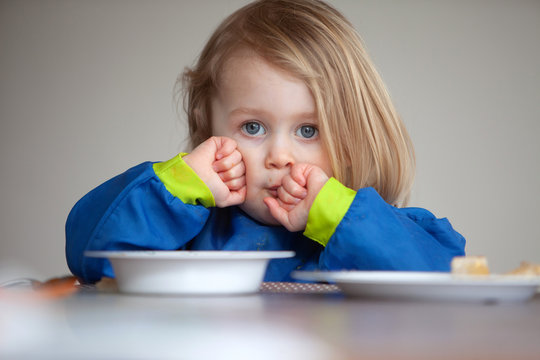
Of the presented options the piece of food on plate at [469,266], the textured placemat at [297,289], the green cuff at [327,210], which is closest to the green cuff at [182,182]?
the green cuff at [327,210]

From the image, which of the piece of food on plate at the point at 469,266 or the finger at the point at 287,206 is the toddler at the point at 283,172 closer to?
the finger at the point at 287,206

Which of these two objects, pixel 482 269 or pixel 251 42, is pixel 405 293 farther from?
pixel 251 42

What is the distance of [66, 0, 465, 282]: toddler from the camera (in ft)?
3.16

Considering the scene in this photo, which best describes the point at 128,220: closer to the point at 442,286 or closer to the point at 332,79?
the point at 332,79

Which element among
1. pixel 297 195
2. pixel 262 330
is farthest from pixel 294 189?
pixel 262 330

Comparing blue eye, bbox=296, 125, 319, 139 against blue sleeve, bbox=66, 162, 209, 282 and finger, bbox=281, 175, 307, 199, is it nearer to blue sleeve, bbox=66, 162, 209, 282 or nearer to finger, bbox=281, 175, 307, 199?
finger, bbox=281, 175, 307, 199

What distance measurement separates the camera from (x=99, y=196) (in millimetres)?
1097

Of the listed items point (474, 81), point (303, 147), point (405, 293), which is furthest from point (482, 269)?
point (474, 81)

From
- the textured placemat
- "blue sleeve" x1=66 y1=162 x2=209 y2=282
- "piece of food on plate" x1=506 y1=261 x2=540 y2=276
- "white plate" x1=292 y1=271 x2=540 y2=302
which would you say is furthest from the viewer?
"blue sleeve" x1=66 y1=162 x2=209 y2=282

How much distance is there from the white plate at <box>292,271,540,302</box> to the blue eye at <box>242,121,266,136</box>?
2.16ft

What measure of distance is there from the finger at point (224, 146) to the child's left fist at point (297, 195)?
124mm

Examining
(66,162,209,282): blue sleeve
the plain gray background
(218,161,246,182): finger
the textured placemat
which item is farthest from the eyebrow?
the plain gray background

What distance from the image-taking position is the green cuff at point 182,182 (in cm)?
110

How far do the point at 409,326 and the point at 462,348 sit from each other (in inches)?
2.6
